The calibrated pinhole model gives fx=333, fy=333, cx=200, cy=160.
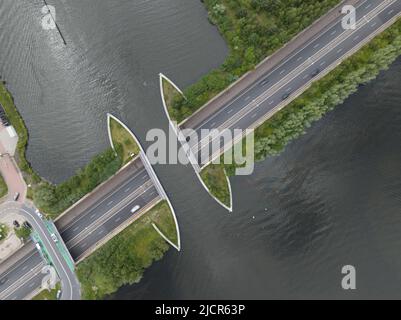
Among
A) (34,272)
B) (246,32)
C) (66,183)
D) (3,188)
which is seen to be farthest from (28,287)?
(246,32)

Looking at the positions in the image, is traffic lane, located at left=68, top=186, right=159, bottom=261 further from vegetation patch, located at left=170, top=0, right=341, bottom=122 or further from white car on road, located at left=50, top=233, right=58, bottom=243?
vegetation patch, located at left=170, top=0, right=341, bottom=122

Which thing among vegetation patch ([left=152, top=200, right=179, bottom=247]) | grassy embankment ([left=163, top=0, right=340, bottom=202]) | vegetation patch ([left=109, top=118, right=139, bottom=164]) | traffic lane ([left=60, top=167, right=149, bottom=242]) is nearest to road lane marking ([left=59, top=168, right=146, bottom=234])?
traffic lane ([left=60, top=167, right=149, bottom=242])

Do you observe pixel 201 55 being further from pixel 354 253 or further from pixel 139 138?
pixel 354 253

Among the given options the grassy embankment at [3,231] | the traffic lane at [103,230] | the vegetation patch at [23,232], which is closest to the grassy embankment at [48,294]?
the traffic lane at [103,230]

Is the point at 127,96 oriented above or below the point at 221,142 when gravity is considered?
above
